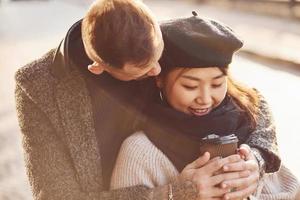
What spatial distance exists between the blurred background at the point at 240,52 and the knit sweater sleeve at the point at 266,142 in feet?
5.16

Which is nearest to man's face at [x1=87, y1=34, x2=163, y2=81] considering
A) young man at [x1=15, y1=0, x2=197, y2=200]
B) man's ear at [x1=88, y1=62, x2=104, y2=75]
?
man's ear at [x1=88, y1=62, x2=104, y2=75]

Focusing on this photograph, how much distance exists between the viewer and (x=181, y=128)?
7.29ft

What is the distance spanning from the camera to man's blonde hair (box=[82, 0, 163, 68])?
5.79 feet

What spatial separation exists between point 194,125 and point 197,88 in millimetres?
150

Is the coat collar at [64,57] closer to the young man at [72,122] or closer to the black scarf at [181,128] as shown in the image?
the young man at [72,122]

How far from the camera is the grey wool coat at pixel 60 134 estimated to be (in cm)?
208

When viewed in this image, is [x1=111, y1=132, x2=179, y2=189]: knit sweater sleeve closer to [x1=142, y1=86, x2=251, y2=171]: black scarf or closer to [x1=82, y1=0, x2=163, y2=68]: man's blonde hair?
[x1=142, y1=86, x2=251, y2=171]: black scarf

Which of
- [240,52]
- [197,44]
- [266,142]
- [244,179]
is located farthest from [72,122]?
[240,52]

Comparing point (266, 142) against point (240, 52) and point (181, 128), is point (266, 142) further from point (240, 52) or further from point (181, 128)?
point (240, 52)

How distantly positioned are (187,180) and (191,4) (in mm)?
10122

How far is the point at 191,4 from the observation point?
39.1 ft

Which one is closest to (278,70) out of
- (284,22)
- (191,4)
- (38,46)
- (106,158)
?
(284,22)

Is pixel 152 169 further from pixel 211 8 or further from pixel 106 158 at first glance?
pixel 211 8

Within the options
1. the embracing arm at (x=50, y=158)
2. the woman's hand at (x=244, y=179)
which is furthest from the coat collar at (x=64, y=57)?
the woman's hand at (x=244, y=179)
